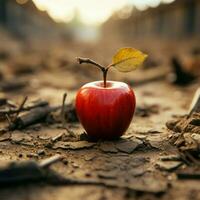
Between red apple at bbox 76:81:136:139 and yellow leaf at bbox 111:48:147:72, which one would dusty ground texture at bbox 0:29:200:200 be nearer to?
red apple at bbox 76:81:136:139

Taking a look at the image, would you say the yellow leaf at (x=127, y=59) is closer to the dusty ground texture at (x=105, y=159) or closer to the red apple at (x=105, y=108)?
the red apple at (x=105, y=108)

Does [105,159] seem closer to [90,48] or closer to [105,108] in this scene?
[105,108]

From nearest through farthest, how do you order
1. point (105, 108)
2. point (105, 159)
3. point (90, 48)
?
1. point (105, 159)
2. point (105, 108)
3. point (90, 48)

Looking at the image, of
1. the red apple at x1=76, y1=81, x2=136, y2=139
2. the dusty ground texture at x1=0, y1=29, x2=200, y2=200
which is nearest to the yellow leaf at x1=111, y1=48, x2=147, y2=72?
the red apple at x1=76, y1=81, x2=136, y2=139

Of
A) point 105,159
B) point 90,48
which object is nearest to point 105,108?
point 105,159

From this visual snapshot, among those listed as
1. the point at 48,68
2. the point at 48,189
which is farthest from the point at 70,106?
the point at 48,68

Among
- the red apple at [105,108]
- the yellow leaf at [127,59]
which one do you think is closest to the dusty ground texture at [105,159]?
the red apple at [105,108]

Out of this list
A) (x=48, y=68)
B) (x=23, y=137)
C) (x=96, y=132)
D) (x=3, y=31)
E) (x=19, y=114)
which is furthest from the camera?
(x=3, y=31)

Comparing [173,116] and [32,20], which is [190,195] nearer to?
[173,116]
